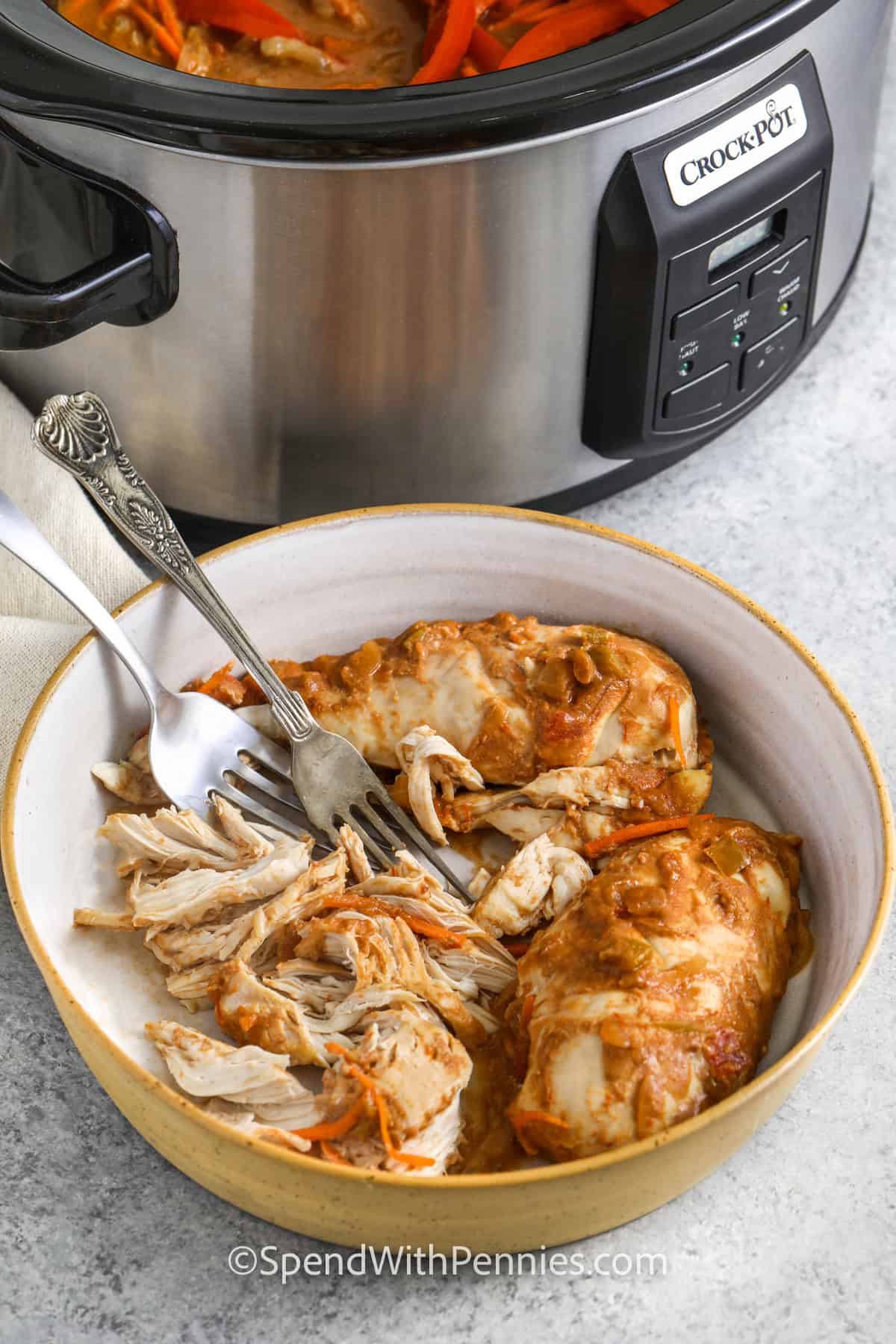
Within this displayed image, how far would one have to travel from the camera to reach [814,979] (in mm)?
1115

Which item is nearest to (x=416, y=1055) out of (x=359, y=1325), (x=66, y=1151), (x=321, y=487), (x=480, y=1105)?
(x=480, y=1105)

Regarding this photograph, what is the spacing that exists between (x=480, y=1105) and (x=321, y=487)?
0.57 m

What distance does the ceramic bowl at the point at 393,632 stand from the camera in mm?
928

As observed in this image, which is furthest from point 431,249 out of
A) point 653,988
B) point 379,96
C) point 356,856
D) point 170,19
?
point 653,988

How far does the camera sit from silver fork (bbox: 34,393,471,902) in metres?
1.22

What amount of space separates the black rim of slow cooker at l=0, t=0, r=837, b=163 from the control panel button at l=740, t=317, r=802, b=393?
280 mm

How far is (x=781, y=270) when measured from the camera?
4.44 ft

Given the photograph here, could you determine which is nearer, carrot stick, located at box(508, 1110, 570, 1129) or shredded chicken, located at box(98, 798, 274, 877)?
carrot stick, located at box(508, 1110, 570, 1129)

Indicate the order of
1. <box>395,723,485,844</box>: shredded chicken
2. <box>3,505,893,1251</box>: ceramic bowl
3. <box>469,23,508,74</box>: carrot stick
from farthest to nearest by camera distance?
<box>469,23,508,74</box>: carrot stick → <box>395,723,485,844</box>: shredded chicken → <box>3,505,893,1251</box>: ceramic bowl

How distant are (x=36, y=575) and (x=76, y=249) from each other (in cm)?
31

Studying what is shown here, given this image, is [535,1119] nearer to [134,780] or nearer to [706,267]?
[134,780]

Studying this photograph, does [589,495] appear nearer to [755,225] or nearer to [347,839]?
[755,225]

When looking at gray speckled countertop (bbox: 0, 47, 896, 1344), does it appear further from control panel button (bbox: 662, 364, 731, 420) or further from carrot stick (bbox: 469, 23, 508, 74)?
carrot stick (bbox: 469, 23, 508, 74)

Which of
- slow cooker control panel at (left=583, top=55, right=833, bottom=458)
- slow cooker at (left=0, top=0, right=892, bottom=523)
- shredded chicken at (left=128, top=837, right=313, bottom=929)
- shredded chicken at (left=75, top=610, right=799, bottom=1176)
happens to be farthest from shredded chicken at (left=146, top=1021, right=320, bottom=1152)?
slow cooker control panel at (left=583, top=55, right=833, bottom=458)
